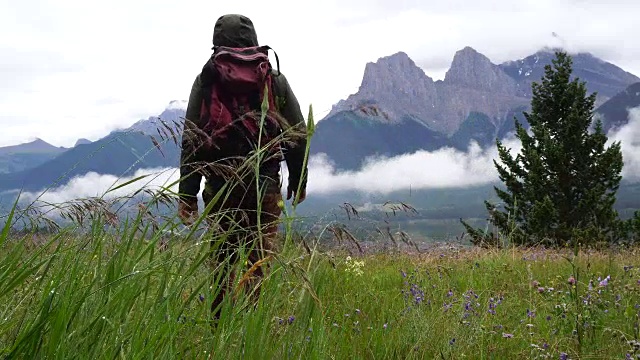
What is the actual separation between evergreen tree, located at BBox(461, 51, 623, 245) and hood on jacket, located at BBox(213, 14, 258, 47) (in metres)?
36.0

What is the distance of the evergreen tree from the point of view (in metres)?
38.5

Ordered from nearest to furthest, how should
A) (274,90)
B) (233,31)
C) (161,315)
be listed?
(161,315) → (274,90) → (233,31)

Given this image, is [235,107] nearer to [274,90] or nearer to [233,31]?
[274,90]

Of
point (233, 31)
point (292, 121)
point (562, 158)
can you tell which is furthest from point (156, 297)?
point (562, 158)

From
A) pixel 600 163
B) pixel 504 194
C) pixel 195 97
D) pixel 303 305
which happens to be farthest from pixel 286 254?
pixel 600 163

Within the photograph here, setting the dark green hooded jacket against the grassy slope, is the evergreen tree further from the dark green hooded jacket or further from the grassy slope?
the grassy slope

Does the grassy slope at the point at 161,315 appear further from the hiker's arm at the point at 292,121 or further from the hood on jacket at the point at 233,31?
the hood on jacket at the point at 233,31

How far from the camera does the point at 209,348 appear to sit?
6.27 ft

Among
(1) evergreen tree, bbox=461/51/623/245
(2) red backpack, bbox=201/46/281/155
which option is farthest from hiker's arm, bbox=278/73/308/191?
(1) evergreen tree, bbox=461/51/623/245

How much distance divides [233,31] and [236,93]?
54cm

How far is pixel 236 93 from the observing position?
4027mm

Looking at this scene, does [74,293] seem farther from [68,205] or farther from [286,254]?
→ [286,254]

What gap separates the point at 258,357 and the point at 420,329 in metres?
1.26

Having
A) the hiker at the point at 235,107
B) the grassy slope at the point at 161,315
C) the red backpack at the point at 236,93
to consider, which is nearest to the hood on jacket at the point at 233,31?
the hiker at the point at 235,107
